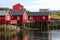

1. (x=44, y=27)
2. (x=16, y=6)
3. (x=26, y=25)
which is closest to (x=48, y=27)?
(x=44, y=27)

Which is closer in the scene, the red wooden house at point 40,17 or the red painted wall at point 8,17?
the red painted wall at point 8,17

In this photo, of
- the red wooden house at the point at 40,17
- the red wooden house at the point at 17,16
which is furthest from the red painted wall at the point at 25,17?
the red wooden house at the point at 40,17

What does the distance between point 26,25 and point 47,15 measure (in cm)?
1069

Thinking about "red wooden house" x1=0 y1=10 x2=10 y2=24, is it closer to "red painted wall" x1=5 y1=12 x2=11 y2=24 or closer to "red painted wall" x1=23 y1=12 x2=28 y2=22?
"red painted wall" x1=5 y1=12 x2=11 y2=24

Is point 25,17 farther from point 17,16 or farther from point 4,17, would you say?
point 4,17

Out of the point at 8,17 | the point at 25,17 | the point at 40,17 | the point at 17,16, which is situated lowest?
the point at 40,17

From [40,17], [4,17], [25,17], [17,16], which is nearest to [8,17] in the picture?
[4,17]

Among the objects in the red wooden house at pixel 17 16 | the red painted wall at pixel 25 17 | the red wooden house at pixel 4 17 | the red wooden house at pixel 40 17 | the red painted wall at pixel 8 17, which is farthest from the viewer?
the red wooden house at pixel 40 17

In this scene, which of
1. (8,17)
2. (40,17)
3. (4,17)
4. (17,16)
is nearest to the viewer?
(4,17)

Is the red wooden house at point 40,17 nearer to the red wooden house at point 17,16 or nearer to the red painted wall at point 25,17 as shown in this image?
the red painted wall at point 25,17

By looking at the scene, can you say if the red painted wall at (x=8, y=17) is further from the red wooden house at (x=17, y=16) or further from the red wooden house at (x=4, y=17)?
the red wooden house at (x=17, y=16)

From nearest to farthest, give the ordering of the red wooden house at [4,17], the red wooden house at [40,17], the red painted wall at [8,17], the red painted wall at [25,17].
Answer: the red wooden house at [4,17], the red painted wall at [8,17], the red painted wall at [25,17], the red wooden house at [40,17]

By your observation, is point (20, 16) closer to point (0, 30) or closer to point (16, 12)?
point (16, 12)

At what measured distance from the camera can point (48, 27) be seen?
3137 inches
